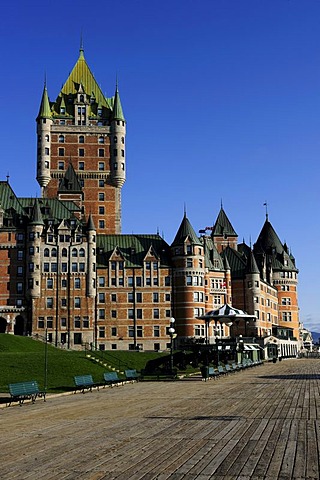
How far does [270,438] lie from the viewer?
1794 centimetres

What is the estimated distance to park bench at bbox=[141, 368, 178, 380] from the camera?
170 feet

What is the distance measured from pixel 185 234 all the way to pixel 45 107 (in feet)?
130

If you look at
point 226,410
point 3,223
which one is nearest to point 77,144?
point 3,223

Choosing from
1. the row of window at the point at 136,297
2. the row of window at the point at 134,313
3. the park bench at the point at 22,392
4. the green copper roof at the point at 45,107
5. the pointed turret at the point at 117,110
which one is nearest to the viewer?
the park bench at the point at 22,392

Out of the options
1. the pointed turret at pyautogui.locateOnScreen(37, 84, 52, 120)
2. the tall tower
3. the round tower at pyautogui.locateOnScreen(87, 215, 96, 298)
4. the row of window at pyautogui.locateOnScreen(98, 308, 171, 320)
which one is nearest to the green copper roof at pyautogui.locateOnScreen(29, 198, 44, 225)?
the round tower at pyautogui.locateOnScreen(87, 215, 96, 298)

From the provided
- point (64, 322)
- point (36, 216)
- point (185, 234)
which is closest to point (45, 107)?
point (36, 216)

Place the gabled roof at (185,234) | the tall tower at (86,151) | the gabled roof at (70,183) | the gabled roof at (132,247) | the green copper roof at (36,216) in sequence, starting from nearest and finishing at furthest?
the green copper roof at (36,216) < the gabled roof at (185,234) < the gabled roof at (132,247) < the gabled roof at (70,183) < the tall tower at (86,151)

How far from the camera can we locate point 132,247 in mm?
112250

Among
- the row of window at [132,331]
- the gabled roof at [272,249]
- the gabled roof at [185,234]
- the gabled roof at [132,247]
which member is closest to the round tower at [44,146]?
the gabled roof at [132,247]

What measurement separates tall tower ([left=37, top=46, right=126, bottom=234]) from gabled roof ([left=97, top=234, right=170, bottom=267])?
27.3 ft

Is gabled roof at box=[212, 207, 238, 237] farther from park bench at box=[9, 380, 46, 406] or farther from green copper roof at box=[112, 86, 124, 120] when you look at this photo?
park bench at box=[9, 380, 46, 406]

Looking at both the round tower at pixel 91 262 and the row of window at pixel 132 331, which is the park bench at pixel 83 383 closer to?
the round tower at pixel 91 262

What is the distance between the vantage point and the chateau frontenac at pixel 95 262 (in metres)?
102

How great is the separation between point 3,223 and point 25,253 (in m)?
6.27
